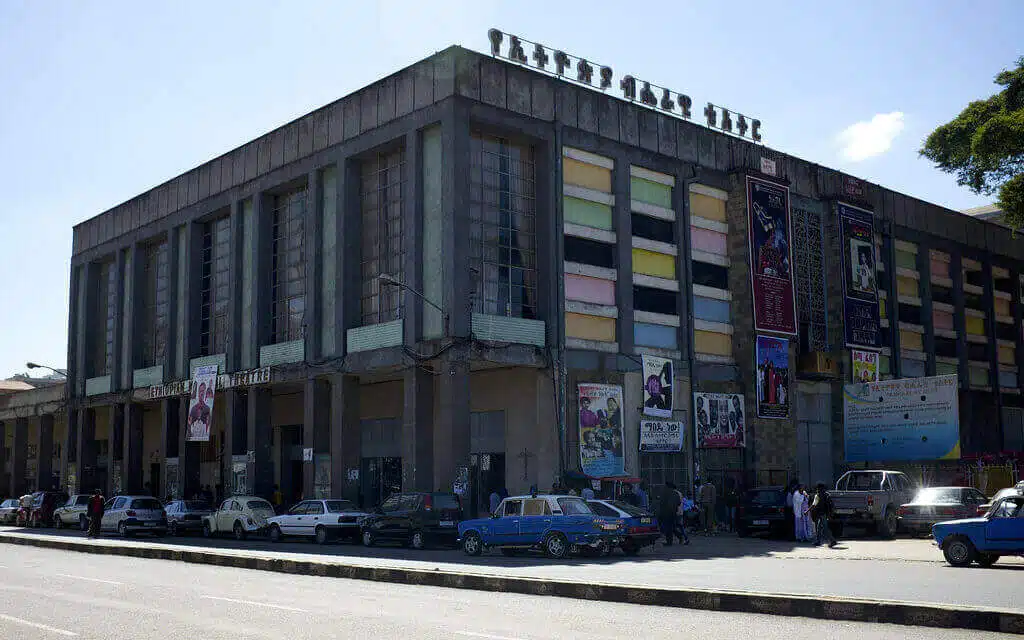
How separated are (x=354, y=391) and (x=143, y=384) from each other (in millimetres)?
18116

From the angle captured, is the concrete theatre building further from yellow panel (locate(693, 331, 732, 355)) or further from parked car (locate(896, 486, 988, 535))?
parked car (locate(896, 486, 988, 535))

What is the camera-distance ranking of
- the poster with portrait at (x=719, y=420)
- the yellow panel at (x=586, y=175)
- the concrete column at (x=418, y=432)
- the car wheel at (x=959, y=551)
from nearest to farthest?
1. the car wheel at (x=959, y=551)
2. the concrete column at (x=418, y=432)
3. the yellow panel at (x=586, y=175)
4. the poster with portrait at (x=719, y=420)

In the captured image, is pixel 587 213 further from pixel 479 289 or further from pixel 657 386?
pixel 657 386

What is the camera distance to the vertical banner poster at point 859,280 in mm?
48219

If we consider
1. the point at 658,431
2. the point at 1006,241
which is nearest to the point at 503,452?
the point at 658,431

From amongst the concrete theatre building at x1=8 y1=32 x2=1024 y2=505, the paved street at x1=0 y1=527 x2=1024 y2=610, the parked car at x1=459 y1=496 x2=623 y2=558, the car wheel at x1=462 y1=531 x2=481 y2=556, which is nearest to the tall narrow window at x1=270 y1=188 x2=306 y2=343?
the concrete theatre building at x1=8 y1=32 x2=1024 y2=505

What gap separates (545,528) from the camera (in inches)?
981

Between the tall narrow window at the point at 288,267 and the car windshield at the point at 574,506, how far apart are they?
21.4 meters

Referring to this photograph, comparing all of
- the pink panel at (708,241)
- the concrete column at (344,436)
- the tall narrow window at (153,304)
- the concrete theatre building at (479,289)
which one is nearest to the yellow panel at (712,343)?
the concrete theatre building at (479,289)

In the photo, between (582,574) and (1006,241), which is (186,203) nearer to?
(582,574)

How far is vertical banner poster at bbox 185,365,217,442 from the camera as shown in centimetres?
4706

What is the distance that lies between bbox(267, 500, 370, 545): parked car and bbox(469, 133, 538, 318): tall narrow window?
8.36 m

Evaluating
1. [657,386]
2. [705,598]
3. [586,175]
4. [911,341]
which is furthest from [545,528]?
[911,341]

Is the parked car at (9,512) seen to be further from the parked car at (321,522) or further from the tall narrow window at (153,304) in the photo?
the parked car at (321,522)
